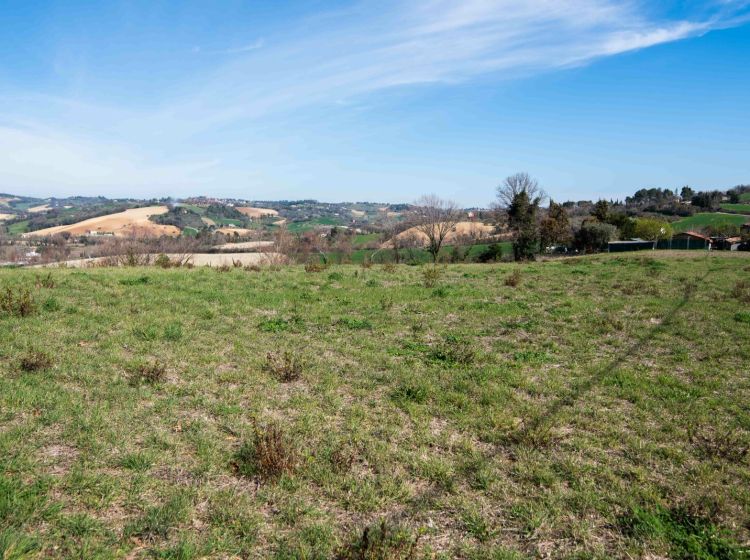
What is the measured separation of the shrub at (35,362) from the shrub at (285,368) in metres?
3.65

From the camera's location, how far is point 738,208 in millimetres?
111062

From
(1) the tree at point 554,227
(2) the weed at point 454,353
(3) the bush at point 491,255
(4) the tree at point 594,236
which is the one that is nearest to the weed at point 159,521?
(2) the weed at point 454,353

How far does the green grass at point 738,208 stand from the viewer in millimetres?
105425

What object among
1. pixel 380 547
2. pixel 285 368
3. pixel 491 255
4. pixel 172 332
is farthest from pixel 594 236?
pixel 380 547

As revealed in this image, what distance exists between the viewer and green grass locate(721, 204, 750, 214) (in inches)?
4151

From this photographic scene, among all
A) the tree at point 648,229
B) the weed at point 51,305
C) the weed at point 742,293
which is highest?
the tree at point 648,229

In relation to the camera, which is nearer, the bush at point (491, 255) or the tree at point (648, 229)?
the bush at point (491, 255)

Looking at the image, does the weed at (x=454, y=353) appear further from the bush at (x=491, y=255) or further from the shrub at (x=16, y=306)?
the bush at (x=491, y=255)

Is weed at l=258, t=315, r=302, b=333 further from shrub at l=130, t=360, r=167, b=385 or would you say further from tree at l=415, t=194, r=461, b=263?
tree at l=415, t=194, r=461, b=263

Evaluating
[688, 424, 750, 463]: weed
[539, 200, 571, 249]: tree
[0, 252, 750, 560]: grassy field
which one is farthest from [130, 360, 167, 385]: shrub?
[539, 200, 571, 249]: tree

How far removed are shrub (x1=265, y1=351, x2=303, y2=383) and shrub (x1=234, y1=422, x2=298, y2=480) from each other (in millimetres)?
2248

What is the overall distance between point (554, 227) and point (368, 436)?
65106 millimetres

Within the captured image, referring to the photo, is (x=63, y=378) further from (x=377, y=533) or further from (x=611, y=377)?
(x=611, y=377)

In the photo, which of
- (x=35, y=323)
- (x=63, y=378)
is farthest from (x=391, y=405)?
(x=35, y=323)
